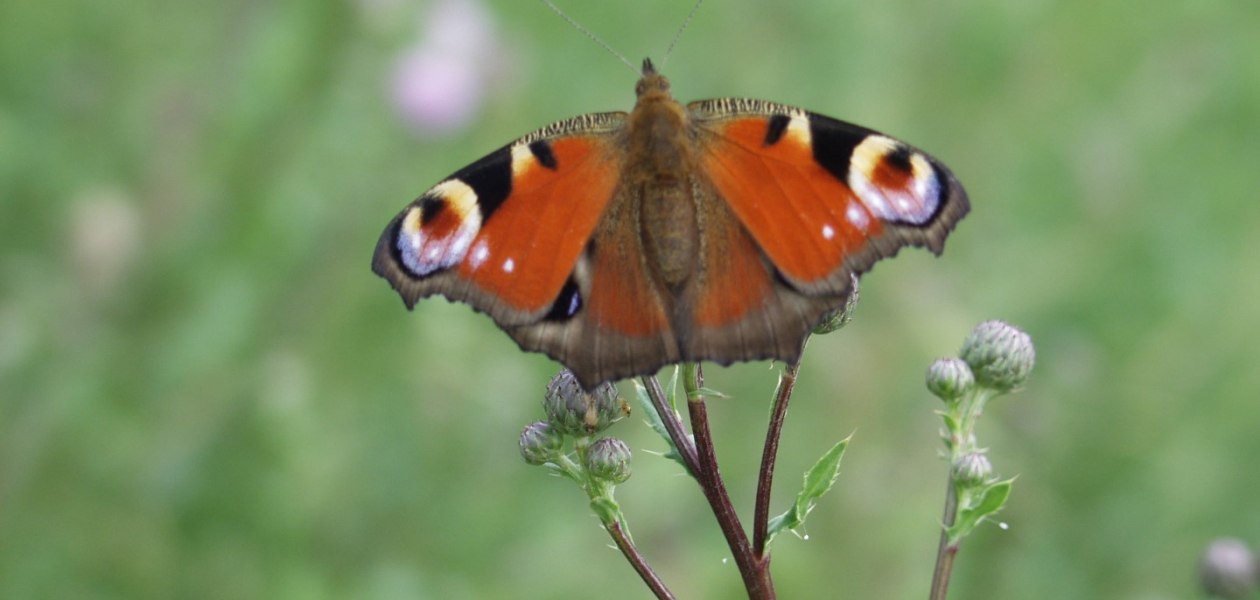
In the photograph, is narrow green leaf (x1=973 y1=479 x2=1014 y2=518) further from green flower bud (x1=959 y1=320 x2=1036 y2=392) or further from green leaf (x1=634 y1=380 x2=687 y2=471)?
green leaf (x1=634 y1=380 x2=687 y2=471)

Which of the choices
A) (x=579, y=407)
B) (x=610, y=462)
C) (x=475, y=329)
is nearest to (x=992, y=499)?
(x=610, y=462)

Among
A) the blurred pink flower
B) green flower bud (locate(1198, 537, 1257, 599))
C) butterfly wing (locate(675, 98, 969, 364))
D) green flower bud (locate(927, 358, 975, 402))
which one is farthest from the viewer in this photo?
the blurred pink flower

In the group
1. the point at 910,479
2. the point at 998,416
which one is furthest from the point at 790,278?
the point at 998,416

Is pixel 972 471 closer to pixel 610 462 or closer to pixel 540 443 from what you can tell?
pixel 610 462

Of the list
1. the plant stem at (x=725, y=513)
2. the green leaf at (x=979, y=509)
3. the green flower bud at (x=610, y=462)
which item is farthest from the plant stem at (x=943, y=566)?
the green flower bud at (x=610, y=462)

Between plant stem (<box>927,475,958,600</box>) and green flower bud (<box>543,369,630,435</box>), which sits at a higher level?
green flower bud (<box>543,369,630,435</box>)

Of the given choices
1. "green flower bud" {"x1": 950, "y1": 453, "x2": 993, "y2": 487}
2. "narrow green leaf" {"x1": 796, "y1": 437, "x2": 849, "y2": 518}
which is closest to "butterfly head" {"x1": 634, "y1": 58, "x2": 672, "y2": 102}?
"narrow green leaf" {"x1": 796, "y1": 437, "x2": 849, "y2": 518}

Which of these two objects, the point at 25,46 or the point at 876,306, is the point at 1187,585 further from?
the point at 25,46

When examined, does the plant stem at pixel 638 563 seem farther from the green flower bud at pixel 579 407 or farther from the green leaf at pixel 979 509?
the green leaf at pixel 979 509
